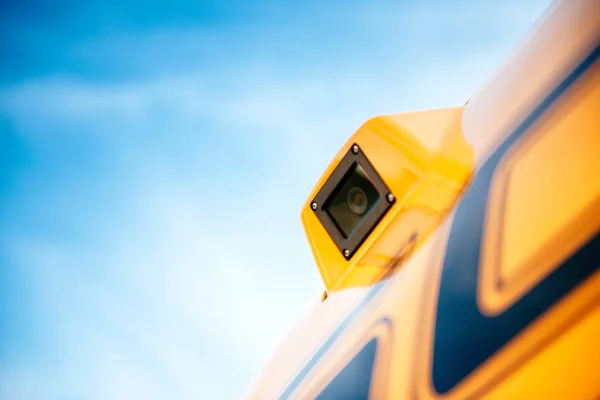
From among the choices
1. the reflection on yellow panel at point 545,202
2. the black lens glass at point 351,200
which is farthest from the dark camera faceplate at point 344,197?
the reflection on yellow panel at point 545,202

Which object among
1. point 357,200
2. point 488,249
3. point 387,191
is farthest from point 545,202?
point 357,200

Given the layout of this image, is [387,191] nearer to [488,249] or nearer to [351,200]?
[351,200]

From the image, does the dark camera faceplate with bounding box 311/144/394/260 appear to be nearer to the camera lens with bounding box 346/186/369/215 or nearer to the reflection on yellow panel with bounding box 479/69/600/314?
the camera lens with bounding box 346/186/369/215

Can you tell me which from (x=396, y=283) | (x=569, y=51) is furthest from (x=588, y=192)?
(x=396, y=283)

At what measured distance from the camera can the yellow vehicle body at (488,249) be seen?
2.09 ft

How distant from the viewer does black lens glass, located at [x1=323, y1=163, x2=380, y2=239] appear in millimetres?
1160

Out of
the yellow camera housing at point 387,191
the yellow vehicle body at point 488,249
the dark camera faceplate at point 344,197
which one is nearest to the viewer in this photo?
the yellow vehicle body at point 488,249

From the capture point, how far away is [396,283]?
0.96 meters

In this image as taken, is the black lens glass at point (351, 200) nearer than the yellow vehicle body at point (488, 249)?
No

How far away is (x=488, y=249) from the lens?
768 mm

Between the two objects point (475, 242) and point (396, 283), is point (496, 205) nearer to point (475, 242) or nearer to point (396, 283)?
point (475, 242)

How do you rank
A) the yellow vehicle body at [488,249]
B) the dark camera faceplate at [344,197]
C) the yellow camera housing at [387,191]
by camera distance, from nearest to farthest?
the yellow vehicle body at [488,249], the yellow camera housing at [387,191], the dark camera faceplate at [344,197]

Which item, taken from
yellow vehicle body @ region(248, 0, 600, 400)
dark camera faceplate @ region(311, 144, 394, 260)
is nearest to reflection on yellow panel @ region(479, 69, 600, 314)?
yellow vehicle body @ region(248, 0, 600, 400)

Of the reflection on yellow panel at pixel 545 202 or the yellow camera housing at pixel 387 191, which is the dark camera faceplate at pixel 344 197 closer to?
the yellow camera housing at pixel 387 191
